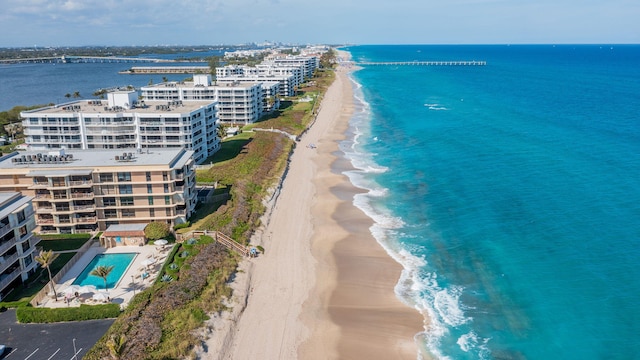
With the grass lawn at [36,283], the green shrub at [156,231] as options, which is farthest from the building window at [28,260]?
the green shrub at [156,231]

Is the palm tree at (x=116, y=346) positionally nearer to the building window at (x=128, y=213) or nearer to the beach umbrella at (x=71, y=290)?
the beach umbrella at (x=71, y=290)

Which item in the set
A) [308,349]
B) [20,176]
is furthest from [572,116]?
[20,176]

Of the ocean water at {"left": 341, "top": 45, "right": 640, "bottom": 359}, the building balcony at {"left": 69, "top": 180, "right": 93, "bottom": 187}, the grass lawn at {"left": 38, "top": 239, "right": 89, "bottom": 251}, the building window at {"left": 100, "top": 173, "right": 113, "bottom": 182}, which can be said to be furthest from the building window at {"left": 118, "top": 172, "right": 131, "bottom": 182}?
the ocean water at {"left": 341, "top": 45, "right": 640, "bottom": 359}

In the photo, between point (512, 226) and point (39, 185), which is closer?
point (39, 185)

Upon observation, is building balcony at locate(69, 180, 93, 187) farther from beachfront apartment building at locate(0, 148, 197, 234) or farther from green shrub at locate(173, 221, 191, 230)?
green shrub at locate(173, 221, 191, 230)

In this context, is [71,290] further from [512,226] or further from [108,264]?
[512,226]

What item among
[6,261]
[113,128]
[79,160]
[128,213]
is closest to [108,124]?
[113,128]
